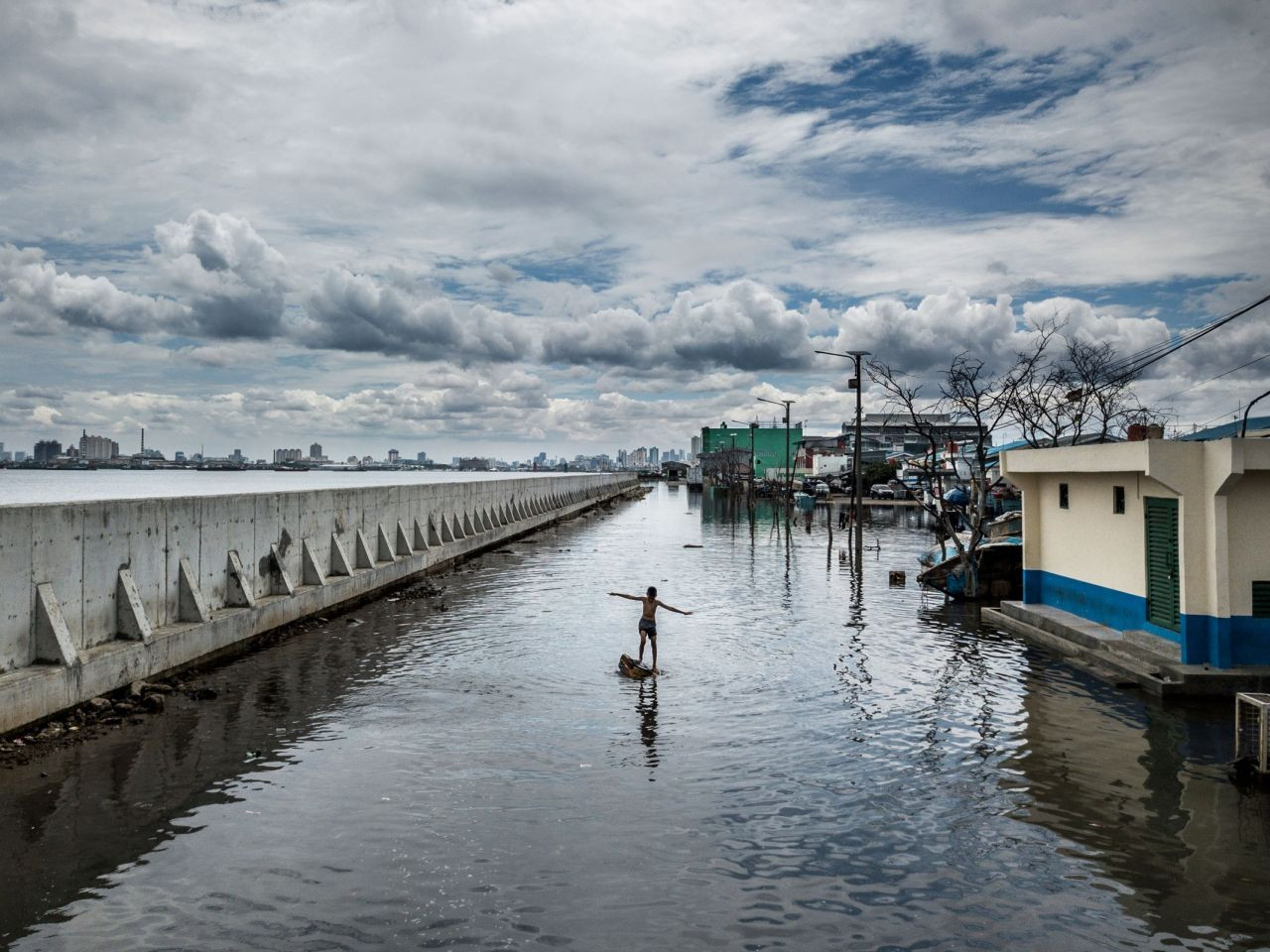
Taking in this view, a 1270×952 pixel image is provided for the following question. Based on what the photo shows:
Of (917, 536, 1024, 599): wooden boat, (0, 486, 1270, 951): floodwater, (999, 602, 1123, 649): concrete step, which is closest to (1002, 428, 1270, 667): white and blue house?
(999, 602, 1123, 649): concrete step

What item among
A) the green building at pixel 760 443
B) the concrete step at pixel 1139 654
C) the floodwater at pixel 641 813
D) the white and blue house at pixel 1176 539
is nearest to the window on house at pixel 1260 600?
the white and blue house at pixel 1176 539

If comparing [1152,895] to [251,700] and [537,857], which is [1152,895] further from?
[251,700]

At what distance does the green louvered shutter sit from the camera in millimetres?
15609

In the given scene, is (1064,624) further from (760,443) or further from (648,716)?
(760,443)

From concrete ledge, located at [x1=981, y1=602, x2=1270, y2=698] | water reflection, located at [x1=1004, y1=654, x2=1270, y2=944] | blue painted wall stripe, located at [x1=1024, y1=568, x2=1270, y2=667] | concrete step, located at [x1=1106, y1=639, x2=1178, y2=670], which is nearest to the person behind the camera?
water reflection, located at [x1=1004, y1=654, x2=1270, y2=944]

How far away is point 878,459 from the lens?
4717 inches

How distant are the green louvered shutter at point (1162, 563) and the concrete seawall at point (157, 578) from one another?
16857mm

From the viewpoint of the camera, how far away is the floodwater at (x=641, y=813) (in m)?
7.06

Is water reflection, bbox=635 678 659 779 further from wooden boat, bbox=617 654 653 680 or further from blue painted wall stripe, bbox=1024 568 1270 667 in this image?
blue painted wall stripe, bbox=1024 568 1270 667

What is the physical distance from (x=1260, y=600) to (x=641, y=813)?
11148 mm

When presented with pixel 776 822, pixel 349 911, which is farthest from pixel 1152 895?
pixel 349 911

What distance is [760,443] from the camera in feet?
536

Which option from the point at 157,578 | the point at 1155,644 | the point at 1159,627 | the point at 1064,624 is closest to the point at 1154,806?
the point at 1155,644

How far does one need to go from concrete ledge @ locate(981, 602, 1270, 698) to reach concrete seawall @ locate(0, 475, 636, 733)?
52.4 feet
